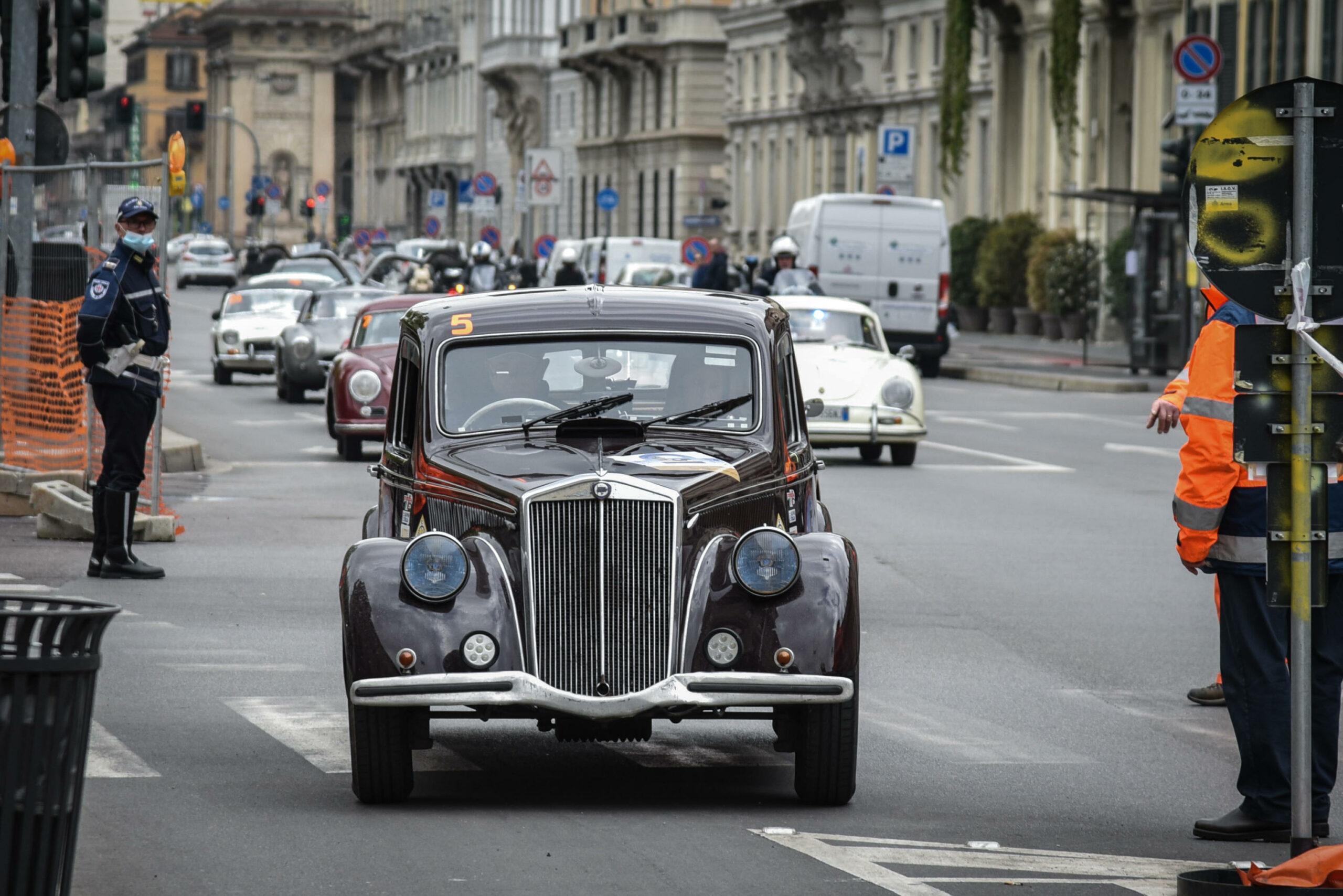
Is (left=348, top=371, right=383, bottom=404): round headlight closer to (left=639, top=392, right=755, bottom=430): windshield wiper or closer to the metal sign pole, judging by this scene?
(left=639, top=392, right=755, bottom=430): windshield wiper

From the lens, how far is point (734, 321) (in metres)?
9.59

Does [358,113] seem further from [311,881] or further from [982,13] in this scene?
[311,881]

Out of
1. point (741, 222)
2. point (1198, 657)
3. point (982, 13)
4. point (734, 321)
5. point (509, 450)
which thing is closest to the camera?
point (509, 450)

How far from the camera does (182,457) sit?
22.9 meters

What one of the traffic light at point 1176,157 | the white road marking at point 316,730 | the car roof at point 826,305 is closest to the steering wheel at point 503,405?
the white road marking at point 316,730

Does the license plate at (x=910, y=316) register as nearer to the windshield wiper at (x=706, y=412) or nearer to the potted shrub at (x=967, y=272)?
the potted shrub at (x=967, y=272)

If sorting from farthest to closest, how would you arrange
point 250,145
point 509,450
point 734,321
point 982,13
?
point 250,145
point 982,13
point 734,321
point 509,450

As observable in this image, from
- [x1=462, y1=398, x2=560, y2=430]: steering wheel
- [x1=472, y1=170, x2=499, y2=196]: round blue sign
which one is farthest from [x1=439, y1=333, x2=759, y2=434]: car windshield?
[x1=472, y1=170, x2=499, y2=196]: round blue sign

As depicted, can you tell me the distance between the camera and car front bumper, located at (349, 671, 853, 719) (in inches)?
315

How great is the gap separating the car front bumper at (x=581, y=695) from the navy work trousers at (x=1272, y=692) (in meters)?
1.18

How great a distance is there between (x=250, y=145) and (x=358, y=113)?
65.6 feet

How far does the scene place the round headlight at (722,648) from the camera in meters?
8.14

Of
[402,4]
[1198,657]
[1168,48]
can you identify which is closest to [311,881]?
[1198,657]

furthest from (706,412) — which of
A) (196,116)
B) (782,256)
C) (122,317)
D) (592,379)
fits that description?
(196,116)
